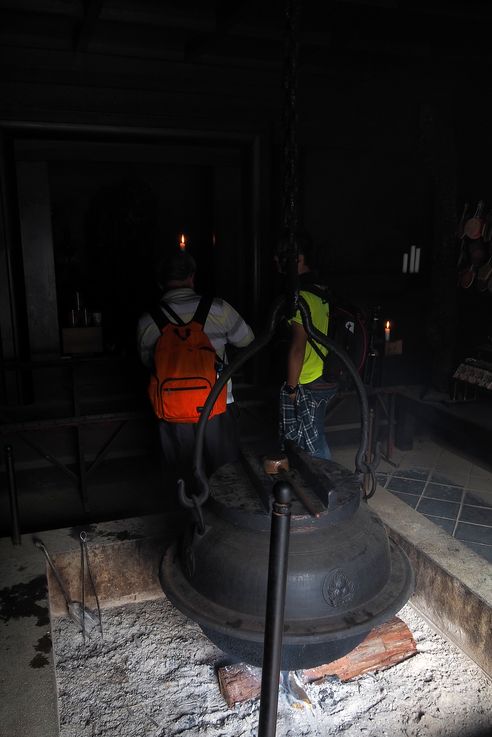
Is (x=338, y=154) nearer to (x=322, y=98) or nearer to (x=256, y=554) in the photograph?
(x=322, y=98)

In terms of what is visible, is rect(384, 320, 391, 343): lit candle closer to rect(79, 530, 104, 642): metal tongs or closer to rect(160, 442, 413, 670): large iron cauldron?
rect(160, 442, 413, 670): large iron cauldron

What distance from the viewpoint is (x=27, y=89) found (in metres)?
4.66

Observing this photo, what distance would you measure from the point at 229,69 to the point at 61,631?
467cm

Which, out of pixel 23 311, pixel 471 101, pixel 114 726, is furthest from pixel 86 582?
pixel 471 101

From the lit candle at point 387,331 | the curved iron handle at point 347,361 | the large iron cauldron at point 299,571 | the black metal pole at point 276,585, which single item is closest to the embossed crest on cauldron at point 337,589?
the large iron cauldron at point 299,571

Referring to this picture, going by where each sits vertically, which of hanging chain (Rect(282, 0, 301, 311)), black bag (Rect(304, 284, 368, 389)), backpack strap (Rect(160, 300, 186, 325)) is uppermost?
hanging chain (Rect(282, 0, 301, 311))

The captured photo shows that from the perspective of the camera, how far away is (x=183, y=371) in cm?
344

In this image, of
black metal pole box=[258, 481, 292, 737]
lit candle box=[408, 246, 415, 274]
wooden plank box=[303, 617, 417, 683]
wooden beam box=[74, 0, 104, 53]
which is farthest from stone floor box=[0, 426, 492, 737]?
wooden beam box=[74, 0, 104, 53]

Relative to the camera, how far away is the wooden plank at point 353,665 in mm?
2855

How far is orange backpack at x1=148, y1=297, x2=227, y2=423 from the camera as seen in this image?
3.45 metres

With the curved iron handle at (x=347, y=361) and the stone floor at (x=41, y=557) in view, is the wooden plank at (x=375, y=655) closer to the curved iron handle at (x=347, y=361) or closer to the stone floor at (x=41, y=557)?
the stone floor at (x=41, y=557)

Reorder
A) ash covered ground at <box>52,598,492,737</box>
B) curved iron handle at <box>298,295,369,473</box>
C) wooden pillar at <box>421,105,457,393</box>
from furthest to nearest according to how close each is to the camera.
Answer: wooden pillar at <box>421,105,457,393</box>
ash covered ground at <box>52,598,492,737</box>
curved iron handle at <box>298,295,369,473</box>

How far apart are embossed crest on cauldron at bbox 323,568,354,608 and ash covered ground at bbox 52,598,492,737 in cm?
101

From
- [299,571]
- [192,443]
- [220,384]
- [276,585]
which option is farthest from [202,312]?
[276,585]
